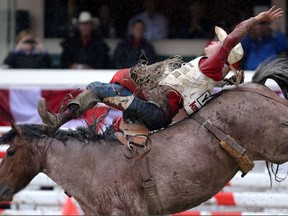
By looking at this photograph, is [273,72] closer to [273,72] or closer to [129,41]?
[273,72]

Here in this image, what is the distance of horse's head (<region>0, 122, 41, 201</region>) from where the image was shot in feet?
21.4

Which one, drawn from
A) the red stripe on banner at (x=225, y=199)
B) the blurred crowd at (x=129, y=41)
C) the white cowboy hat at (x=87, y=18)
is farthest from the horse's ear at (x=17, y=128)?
the white cowboy hat at (x=87, y=18)

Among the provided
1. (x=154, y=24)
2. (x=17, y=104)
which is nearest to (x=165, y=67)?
(x=17, y=104)

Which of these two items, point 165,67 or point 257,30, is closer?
point 165,67

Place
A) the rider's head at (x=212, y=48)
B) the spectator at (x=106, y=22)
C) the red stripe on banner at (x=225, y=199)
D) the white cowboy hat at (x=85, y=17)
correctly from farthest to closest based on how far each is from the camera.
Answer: the spectator at (x=106, y=22) < the white cowboy hat at (x=85, y=17) < the red stripe on banner at (x=225, y=199) < the rider's head at (x=212, y=48)

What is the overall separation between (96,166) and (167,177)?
0.51m

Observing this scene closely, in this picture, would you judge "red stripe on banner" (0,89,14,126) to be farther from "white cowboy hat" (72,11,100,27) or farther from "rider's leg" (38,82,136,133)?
"rider's leg" (38,82,136,133)

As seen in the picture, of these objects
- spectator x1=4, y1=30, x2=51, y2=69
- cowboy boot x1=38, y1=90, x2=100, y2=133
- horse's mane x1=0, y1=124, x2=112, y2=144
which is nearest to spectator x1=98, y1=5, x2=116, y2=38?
spectator x1=4, y1=30, x2=51, y2=69

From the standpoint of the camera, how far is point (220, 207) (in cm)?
884

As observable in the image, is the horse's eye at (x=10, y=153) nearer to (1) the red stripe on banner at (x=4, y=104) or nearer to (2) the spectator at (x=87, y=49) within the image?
(1) the red stripe on banner at (x=4, y=104)

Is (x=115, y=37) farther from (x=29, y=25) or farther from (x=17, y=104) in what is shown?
(x=17, y=104)

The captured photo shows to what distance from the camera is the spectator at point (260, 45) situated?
988 cm

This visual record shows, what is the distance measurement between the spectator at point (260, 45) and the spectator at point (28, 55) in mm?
2317

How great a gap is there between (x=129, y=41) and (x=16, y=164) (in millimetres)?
4120
